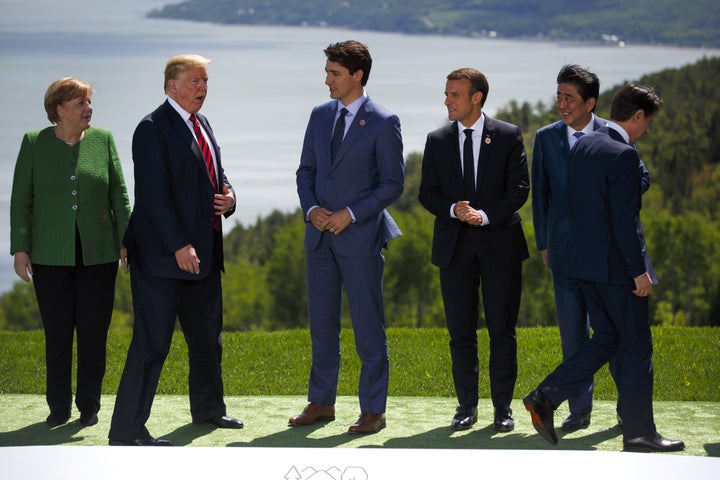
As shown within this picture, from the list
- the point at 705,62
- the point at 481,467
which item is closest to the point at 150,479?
the point at 481,467

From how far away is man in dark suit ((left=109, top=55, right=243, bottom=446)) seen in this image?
14.3ft

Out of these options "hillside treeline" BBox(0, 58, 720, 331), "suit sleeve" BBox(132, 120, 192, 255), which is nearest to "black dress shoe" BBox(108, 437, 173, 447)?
"suit sleeve" BBox(132, 120, 192, 255)

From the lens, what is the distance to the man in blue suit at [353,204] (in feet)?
15.2

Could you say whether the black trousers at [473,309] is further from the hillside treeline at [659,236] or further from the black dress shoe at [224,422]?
the hillside treeline at [659,236]

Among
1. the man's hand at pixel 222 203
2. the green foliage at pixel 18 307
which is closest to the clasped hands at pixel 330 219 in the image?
the man's hand at pixel 222 203

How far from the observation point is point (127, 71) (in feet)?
100

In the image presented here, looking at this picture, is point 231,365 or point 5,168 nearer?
point 231,365

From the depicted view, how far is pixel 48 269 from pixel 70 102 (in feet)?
2.44

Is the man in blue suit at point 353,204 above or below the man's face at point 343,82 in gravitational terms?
below

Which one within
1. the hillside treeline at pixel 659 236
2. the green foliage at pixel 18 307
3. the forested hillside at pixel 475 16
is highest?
the forested hillside at pixel 475 16

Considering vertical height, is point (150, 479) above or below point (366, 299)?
below

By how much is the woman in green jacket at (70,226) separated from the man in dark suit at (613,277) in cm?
193

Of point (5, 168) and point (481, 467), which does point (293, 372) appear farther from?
point (5, 168)

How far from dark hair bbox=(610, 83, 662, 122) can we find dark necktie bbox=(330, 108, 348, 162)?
115 centimetres
